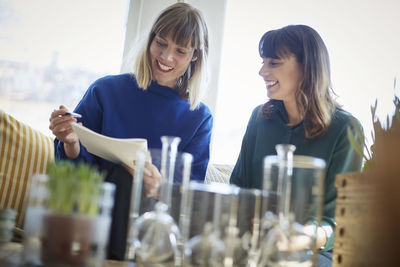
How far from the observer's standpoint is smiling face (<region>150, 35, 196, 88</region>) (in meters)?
2.02

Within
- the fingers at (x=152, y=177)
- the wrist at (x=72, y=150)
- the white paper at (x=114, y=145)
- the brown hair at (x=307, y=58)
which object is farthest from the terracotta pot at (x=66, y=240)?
the brown hair at (x=307, y=58)

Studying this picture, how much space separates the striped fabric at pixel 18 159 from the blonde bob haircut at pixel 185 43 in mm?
504

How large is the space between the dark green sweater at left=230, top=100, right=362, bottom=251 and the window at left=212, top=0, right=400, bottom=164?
1.95ft

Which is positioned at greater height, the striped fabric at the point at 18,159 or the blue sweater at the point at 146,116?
the blue sweater at the point at 146,116

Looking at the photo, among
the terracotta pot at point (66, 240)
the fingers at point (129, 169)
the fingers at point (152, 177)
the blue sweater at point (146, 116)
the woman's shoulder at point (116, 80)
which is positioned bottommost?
the terracotta pot at point (66, 240)

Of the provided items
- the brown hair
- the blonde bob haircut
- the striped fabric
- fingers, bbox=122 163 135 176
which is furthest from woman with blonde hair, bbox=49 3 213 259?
fingers, bbox=122 163 135 176

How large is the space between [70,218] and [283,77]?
130 cm

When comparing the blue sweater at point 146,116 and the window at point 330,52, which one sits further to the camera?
the window at point 330,52

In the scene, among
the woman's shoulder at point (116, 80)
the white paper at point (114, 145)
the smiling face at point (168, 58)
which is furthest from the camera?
the woman's shoulder at point (116, 80)

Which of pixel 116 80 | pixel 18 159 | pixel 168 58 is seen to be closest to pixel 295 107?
pixel 168 58

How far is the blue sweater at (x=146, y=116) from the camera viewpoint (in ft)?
6.68

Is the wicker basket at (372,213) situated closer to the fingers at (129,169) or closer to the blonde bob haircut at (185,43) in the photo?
the fingers at (129,169)

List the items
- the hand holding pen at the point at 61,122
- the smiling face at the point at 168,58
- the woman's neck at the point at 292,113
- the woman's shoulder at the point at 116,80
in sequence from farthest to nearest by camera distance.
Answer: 1. the woman's shoulder at the point at 116,80
2. the smiling face at the point at 168,58
3. the woman's neck at the point at 292,113
4. the hand holding pen at the point at 61,122

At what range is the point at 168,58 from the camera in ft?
6.59
